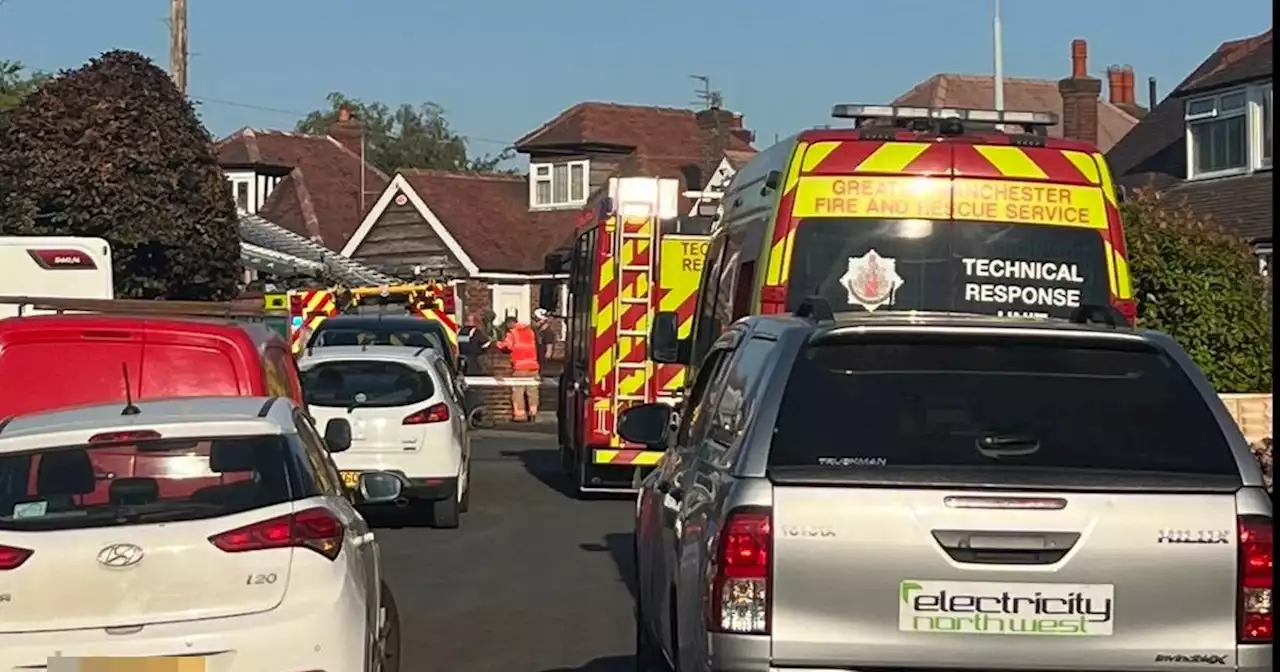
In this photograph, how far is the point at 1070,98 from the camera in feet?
153

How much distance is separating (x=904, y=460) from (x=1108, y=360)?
0.82 meters

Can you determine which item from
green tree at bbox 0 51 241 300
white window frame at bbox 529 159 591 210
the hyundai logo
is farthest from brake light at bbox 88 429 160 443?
white window frame at bbox 529 159 591 210

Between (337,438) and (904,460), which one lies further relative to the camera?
(337,438)

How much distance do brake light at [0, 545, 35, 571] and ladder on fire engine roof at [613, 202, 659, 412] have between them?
12879 mm

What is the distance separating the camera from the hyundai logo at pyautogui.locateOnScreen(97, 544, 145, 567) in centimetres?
739

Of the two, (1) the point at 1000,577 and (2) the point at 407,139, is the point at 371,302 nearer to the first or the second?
(1) the point at 1000,577

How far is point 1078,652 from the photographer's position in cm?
635

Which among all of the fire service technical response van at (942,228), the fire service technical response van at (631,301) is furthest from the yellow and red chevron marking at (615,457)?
the fire service technical response van at (942,228)

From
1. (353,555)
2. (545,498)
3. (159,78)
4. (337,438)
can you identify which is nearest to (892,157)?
(337,438)

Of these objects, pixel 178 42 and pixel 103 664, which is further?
pixel 178 42

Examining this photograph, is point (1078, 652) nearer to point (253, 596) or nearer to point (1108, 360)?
point (1108, 360)

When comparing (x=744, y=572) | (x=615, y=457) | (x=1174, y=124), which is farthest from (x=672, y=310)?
(x=1174, y=124)

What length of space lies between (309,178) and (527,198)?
11.9m

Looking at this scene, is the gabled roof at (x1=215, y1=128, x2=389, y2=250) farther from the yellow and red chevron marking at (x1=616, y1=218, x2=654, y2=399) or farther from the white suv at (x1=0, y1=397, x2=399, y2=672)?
the white suv at (x1=0, y1=397, x2=399, y2=672)
